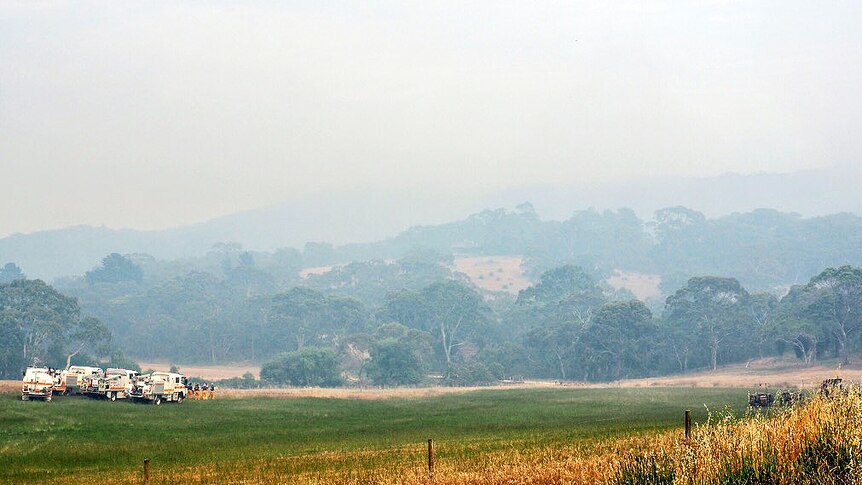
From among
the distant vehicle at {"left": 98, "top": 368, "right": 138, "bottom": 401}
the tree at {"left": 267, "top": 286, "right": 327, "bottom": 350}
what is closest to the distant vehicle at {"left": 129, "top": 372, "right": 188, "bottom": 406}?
the distant vehicle at {"left": 98, "top": 368, "right": 138, "bottom": 401}

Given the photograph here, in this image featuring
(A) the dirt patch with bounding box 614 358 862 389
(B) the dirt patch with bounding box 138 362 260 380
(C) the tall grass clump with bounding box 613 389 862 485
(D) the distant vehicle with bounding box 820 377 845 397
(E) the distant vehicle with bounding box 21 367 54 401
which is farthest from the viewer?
(B) the dirt patch with bounding box 138 362 260 380

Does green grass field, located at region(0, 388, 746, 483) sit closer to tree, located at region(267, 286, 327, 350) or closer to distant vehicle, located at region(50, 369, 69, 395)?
distant vehicle, located at region(50, 369, 69, 395)

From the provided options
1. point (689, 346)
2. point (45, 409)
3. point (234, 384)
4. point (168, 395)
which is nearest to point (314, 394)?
point (168, 395)

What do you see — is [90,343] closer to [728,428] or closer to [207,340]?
[207,340]

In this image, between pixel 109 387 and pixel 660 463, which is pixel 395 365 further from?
pixel 660 463

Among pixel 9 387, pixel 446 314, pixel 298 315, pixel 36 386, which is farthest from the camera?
pixel 298 315

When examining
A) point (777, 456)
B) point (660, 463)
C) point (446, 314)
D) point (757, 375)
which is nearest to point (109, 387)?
point (660, 463)

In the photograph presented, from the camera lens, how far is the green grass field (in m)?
41.3

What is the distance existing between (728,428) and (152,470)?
23.9 metres

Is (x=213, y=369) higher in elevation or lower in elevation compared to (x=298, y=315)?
lower

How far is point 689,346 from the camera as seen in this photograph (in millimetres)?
Result: 159000

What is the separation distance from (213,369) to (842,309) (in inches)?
4482

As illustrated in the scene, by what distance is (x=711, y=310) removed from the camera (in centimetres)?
16200

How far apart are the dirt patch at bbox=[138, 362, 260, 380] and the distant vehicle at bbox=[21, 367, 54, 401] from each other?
101 m
